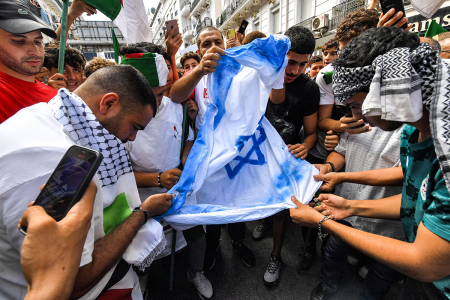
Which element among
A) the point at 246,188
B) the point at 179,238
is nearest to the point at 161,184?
the point at 179,238

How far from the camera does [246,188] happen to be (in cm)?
168

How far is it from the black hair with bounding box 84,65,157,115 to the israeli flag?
1.73ft

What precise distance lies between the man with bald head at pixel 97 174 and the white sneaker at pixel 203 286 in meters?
0.84

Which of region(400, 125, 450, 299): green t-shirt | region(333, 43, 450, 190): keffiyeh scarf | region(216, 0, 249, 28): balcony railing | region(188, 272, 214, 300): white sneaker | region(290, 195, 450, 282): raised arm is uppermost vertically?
region(216, 0, 249, 28): balcony railing

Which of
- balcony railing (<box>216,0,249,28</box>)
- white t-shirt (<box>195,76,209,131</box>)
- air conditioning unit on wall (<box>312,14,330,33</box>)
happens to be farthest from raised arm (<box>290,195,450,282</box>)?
balcony railing (<box>216,0,249,28</box>)

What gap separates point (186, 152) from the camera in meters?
1.98

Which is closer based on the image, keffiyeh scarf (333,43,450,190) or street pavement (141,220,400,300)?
keffiyeh scarf (333,43,450,190)

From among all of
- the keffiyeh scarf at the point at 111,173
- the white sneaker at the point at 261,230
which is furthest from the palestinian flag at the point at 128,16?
the white sneaker at the point at 261,230

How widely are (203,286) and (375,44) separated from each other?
2.24 meters

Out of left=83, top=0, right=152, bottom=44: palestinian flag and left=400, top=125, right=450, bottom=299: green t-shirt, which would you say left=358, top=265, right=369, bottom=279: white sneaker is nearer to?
left=400, top=125, right=450, bottom=299: green t-shirt

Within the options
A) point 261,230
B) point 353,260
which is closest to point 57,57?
point 261,230

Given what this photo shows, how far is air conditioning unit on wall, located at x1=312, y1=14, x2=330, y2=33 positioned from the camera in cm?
942

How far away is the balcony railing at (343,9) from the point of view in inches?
321

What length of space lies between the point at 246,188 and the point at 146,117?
3.09 ft
